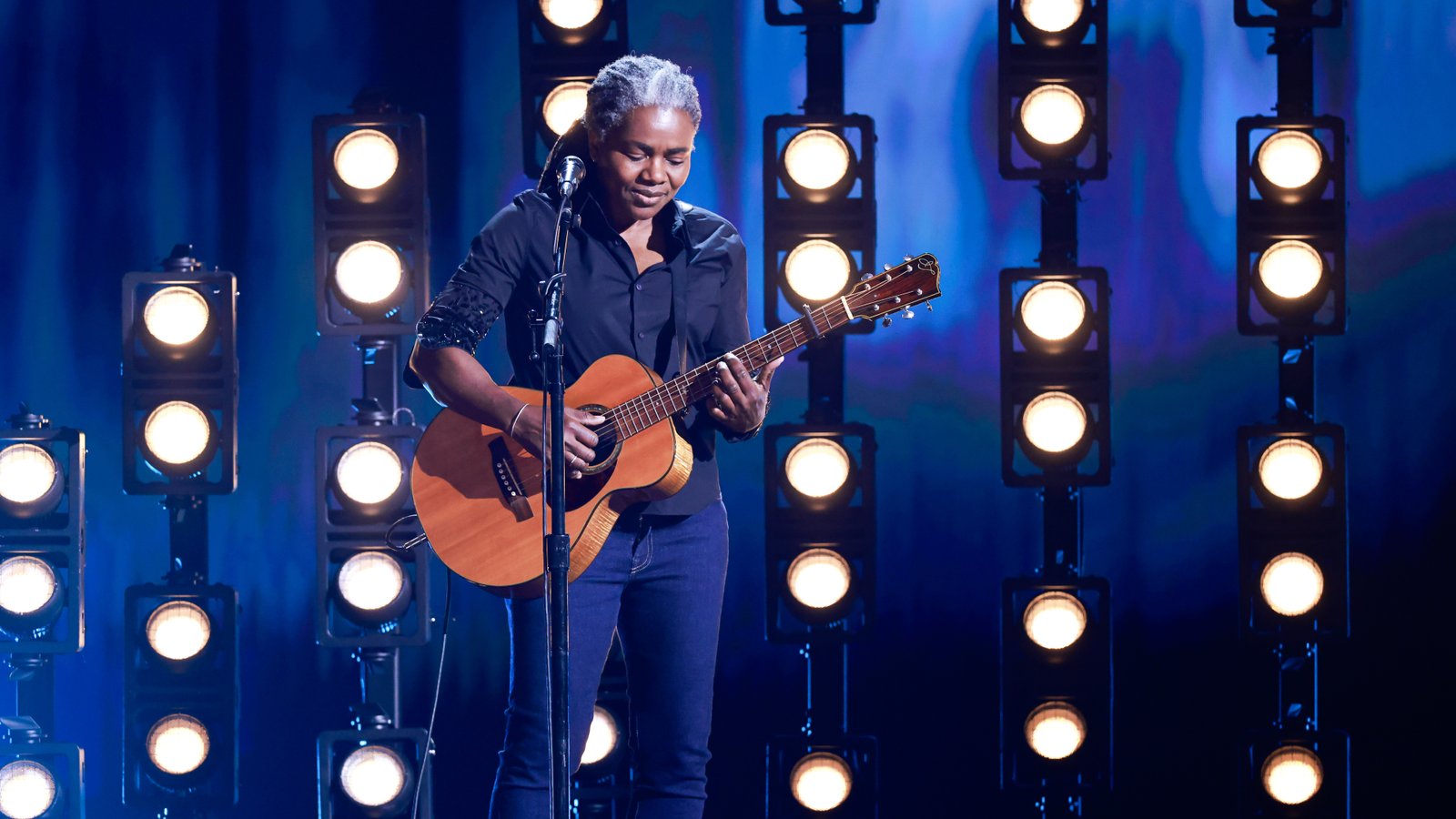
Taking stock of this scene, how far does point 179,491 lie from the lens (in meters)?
3.59

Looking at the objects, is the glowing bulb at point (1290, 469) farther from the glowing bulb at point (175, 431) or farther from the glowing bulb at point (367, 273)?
the glowing bulb at point (175, 431)

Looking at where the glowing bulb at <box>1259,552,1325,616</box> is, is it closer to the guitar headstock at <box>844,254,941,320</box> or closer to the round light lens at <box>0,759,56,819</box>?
the guitar headstock at <box>844,254,941,320</box>

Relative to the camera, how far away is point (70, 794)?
3648 mm

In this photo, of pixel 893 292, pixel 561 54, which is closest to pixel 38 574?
pixel 561 54

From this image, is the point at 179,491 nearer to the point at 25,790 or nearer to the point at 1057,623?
the point at 25,790

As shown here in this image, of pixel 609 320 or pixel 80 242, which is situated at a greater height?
pixel 80 242

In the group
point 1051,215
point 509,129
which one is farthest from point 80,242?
point 1051,215

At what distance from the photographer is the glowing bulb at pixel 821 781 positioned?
3600 millimetres

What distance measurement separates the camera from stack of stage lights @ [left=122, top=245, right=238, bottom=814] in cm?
358

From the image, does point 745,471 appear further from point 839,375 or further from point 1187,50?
point 1187,50

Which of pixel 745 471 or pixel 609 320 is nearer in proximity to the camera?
pixel 609 320

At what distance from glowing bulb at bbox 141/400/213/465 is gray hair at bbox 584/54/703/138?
1.62 m

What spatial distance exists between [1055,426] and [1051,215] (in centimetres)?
55

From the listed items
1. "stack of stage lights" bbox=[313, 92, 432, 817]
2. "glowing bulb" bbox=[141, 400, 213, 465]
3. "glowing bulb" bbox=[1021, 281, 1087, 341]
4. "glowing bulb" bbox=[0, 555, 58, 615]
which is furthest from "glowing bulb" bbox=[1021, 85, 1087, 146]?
"glowing bulb" bbox=[0, 555, 58, 615]
